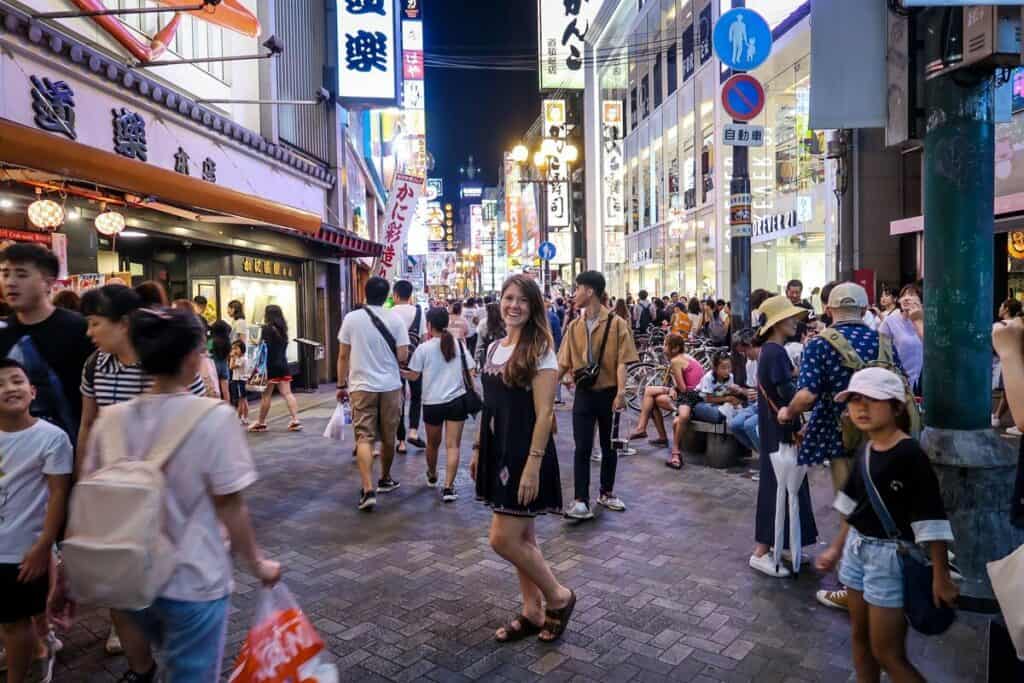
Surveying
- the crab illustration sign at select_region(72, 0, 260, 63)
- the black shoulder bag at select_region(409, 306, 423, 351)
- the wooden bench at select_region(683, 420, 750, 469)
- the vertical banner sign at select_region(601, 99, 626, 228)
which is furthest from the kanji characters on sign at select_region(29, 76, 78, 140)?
the vertical banner sign at select_region(601, 99, 626, 228)

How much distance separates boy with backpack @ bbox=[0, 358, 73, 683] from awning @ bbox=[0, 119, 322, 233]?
13.6 ft

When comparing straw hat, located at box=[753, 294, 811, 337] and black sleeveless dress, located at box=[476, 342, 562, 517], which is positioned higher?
straw hat, located at box=[753, 294, 811, 337]

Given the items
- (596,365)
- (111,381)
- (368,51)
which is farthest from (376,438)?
(368,51)

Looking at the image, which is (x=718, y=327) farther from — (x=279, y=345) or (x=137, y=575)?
(x=137, y=575)

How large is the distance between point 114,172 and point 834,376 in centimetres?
693

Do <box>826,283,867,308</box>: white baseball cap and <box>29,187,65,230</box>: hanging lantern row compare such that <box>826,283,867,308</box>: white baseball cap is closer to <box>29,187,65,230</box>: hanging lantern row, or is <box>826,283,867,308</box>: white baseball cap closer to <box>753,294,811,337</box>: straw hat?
<box>753,294,811,337</box>: straw hat

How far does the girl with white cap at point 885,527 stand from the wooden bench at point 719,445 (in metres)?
5.20

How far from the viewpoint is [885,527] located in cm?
293

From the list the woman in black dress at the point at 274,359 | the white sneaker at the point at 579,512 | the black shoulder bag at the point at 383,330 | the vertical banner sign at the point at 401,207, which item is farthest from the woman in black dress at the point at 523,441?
the vertical banner sign at the point at 401,207

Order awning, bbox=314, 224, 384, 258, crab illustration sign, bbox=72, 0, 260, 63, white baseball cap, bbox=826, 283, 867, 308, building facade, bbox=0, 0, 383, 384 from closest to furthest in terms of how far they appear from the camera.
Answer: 1. white baseball cap, bbox=826, 283, 867, 308
2. building facade, bbox=0, 0, 383, 384
3. crab illustration sign, bbox=72, 0, 260, 63
4. awning, bbox=314, 224, 384, 258

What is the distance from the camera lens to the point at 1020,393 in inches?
114

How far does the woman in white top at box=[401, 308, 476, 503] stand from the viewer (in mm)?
7258

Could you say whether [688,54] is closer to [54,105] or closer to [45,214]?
[54,105]

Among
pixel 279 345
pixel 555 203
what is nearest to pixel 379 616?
pixel 279 345
